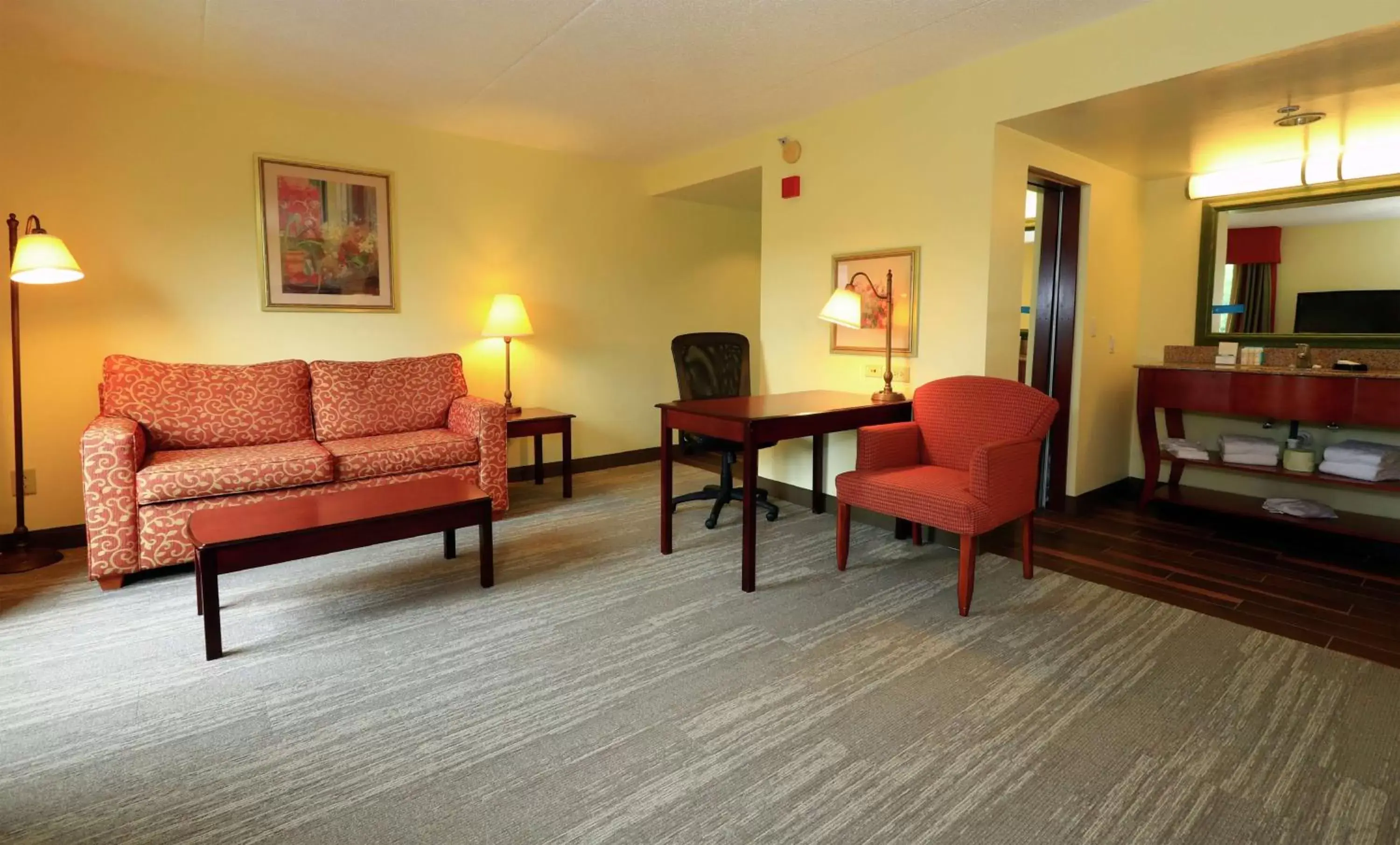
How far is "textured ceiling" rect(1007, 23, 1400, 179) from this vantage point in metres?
2.48

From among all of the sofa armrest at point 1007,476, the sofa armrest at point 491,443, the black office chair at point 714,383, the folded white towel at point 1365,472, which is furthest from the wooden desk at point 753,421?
the folded white towel at point 1365,472

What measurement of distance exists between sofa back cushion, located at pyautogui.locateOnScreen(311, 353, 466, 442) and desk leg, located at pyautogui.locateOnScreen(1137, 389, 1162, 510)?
4097mm

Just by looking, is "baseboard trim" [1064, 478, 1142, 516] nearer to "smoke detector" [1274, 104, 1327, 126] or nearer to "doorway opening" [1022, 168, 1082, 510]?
"doorway opening" [1022, 168, 1082, 510]

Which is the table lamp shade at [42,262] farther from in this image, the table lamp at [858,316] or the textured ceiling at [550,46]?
the table lamp at [858,316]

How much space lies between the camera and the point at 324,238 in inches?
160

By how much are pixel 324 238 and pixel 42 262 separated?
4.50 feet

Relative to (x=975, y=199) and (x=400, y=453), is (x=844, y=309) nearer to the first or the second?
(x=975, y=199)

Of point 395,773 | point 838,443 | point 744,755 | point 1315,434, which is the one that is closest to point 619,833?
point 744,755

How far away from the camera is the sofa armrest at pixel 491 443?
12.6 ft

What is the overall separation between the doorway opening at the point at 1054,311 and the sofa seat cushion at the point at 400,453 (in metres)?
3.29

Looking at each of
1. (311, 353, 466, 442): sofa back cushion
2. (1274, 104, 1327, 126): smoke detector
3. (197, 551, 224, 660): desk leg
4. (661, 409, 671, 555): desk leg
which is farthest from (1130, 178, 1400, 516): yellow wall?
(197, 551, 224, 660): desk leg

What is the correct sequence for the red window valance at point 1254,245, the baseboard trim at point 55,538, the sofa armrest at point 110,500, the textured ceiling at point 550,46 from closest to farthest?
1. the textured ceiling at point 550,46
2. the sofa armrest at point 110,500
3. the baseboard trim at point 55,538
4. the red window valance at point 1254,245

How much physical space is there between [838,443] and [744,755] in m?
2.51

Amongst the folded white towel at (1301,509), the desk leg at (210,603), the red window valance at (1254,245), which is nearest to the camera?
the desk leg at (210,603)
